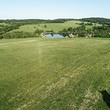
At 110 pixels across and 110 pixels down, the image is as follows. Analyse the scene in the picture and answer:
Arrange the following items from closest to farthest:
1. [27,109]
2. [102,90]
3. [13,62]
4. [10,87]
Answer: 1. [27,109]
2. [102,90]
3. [10,87]
4. [13,62]

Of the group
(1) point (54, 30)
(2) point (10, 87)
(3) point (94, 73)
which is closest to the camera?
(2) point (10, 87)

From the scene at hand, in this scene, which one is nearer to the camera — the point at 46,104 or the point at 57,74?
the point at 46,104

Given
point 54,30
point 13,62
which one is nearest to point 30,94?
point 13,62

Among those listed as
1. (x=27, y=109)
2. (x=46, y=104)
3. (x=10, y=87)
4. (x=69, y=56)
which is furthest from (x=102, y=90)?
(x=69, y=56)

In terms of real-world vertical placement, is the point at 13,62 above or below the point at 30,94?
below

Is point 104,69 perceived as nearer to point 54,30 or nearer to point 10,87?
point 10,87

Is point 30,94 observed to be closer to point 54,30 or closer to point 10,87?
point 10,87

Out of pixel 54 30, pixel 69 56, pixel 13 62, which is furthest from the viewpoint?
pixel 54 30

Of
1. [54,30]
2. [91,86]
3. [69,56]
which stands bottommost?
[54,30]

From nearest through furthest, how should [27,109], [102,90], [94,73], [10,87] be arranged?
1. [27,109]
2. [102,90]
3. [10,87]
4. [94,73]
